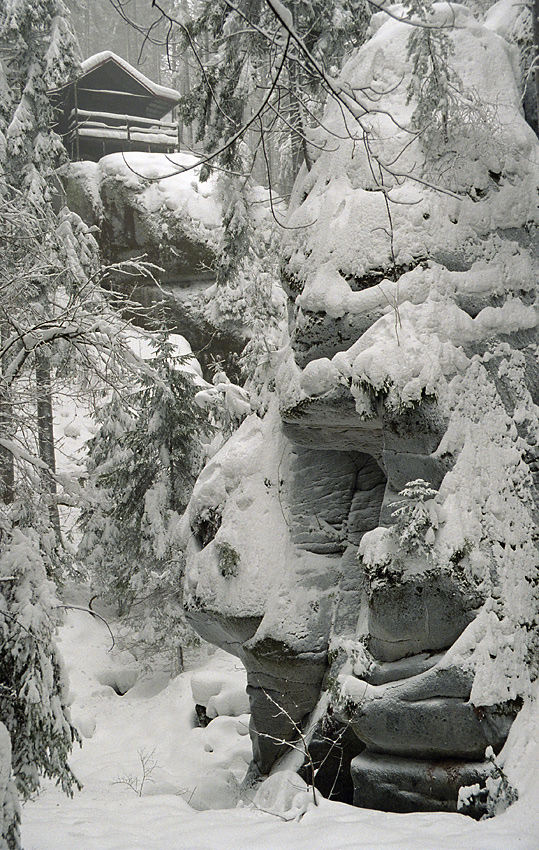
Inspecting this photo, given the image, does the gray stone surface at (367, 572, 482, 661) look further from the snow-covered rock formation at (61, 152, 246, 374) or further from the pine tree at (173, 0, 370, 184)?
the snow-covered rock formation at (61, 152, 246, 374)

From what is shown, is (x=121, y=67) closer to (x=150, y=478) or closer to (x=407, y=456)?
(x=150, y=478)

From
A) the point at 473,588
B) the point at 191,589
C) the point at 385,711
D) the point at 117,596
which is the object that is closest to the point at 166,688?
the point at 117,596

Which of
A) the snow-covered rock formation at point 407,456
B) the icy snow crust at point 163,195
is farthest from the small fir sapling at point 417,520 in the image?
the icy snow crust at point 163,195

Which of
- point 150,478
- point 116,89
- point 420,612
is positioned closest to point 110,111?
point 116,89

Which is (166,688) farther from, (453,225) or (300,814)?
(453,225)

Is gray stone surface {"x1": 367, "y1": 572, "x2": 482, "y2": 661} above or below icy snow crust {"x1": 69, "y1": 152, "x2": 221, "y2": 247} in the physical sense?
below

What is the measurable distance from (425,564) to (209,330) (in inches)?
597

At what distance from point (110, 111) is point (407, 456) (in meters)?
23.7

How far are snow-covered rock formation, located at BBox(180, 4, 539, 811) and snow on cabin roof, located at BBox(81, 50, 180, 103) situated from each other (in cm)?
1801

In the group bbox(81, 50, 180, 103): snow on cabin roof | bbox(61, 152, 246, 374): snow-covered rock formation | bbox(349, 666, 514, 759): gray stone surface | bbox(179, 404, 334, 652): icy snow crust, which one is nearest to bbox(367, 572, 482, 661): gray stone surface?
bbox(349, 666, 514, 759): gray stone surface

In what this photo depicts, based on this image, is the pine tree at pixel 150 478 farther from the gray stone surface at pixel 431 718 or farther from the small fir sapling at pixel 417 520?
the small fir sapling at pixel 417 520

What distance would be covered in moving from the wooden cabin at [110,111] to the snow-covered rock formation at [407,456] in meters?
17.6

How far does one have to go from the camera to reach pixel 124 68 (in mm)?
24703

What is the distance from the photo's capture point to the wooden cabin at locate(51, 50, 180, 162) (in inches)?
940
